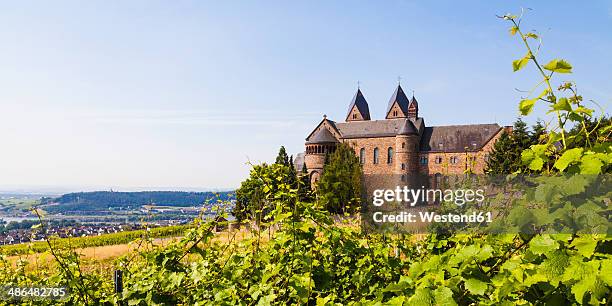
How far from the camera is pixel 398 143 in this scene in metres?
54.3

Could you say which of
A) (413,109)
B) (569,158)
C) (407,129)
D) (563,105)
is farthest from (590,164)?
(413,109)

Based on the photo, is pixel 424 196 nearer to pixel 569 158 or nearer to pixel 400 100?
pixel 569 158

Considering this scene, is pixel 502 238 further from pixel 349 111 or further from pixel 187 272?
pixel 349 111

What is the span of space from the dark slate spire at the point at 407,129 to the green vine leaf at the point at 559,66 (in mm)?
53369

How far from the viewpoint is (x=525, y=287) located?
1.50m

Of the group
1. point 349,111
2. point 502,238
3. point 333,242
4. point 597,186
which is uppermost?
point 349,111

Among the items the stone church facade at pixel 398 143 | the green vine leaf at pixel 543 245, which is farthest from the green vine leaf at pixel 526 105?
the stone church facade at pixel 398 143

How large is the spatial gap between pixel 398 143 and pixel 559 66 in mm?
53786

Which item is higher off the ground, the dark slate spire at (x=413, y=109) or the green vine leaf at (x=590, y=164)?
the dark slate spire at (x=413, y=109)

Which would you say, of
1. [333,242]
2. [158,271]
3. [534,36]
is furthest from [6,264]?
[534,36]

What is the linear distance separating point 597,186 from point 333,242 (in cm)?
212

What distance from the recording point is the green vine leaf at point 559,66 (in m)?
1.60

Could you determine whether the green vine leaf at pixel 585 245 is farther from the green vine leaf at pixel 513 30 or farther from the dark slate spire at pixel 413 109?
the dark slate spire at pixel 413 109

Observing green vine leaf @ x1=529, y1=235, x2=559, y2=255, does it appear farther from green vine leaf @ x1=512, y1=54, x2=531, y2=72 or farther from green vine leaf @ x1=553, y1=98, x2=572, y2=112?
green vine leaf @ x1=512, y1=54, x2=531, y2=72
